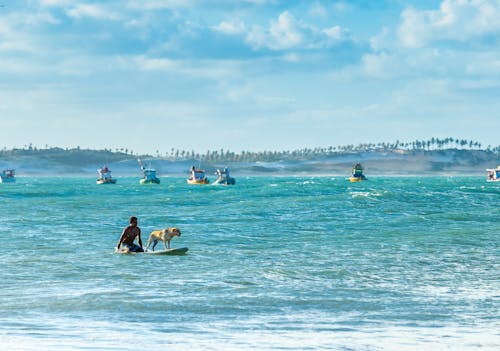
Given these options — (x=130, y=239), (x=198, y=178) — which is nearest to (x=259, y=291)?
(x=130, y=239)

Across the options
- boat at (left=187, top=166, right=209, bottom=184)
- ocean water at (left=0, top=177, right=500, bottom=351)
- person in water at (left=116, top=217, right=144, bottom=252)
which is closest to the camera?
ocean water at (left=0, top=177, right=500, bottom=351)

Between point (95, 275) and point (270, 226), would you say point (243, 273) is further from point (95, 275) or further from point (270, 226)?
point (270, 226)

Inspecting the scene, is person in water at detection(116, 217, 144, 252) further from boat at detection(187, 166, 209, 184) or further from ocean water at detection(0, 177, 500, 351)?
boat at detection(187, 166, 209, 184)

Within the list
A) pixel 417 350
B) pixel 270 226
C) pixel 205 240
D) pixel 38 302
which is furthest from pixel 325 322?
pixel 270 226

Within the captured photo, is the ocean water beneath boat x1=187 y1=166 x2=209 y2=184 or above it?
above

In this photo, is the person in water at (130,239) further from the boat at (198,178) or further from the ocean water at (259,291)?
the boat at (198,178)

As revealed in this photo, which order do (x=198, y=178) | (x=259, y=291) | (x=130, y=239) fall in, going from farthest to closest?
(x=198, y=178) < (x=130, y=239) < (x=259, y=291)

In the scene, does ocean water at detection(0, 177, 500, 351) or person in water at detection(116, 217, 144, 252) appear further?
person in water at detection(116, 217, 144, 252)

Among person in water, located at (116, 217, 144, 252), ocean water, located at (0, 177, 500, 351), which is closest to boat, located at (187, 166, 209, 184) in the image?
ocean water, located at (0, 177, 500, 351)

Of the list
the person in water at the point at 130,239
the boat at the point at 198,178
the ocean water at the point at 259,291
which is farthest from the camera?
the boat at the point at 198,178

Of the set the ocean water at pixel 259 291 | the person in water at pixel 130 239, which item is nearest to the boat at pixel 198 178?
the ocean water at pixel 259 291

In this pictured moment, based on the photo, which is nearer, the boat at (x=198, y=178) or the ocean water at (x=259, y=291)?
the ocean water at (x=259, y=291)

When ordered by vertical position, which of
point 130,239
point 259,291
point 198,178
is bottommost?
point 198,178

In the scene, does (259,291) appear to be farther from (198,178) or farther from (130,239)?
(198,178)
